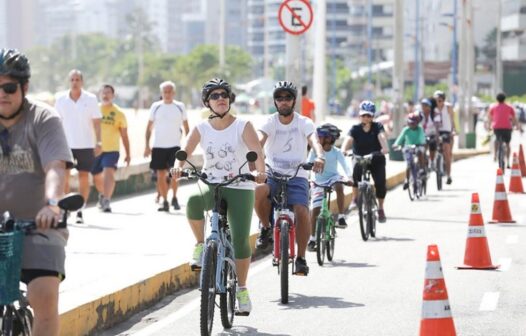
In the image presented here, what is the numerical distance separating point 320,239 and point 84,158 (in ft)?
15.8

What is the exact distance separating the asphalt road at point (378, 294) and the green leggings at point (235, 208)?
0.61m

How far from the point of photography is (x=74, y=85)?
1827 centimetres

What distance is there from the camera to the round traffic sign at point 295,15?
2111 cm

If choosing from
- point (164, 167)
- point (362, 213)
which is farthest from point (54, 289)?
point (164, 167)

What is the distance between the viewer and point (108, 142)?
20422 mm

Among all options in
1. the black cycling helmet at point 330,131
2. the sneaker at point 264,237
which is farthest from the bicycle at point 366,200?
the sneaker at point 264,237

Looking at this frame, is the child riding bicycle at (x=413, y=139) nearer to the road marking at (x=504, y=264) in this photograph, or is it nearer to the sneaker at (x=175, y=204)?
the sneaker at (x=175, y=204)

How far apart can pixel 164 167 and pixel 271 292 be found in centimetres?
814

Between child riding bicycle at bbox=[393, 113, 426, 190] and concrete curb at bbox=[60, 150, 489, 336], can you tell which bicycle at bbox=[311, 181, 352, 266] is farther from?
child riding bicycle at bbox=[393, 113, 426, 190]

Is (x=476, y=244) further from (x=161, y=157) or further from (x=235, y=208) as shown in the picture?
(x=161, y=157)

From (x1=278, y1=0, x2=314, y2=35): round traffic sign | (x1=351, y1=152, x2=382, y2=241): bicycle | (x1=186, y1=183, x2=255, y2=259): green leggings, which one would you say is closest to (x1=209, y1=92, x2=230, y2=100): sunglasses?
(x1=186, y1=183, x2=255, y2=259): green leggings

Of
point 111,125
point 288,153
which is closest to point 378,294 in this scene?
point 288,153

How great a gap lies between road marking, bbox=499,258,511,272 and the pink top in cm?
1757

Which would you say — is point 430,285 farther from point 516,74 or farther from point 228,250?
point 516,74
